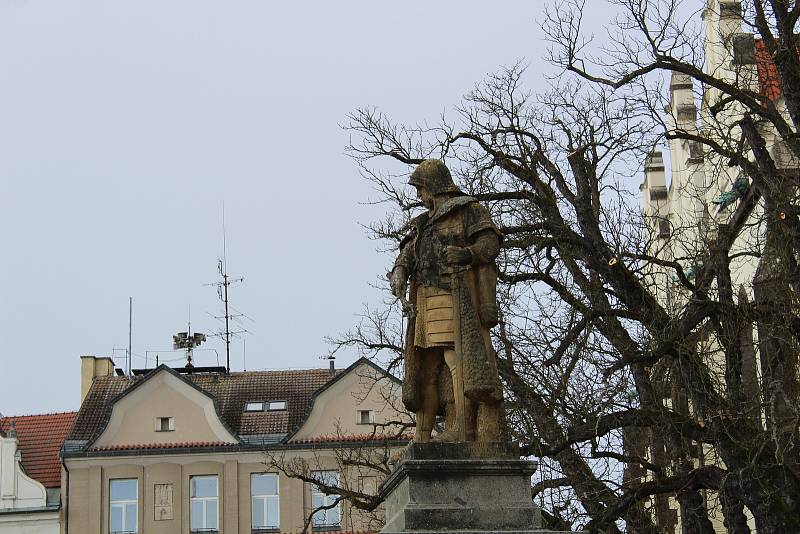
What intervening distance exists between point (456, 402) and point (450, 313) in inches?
29.2

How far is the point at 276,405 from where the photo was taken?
4106cm

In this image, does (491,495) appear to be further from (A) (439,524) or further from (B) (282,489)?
(B) (282,489)

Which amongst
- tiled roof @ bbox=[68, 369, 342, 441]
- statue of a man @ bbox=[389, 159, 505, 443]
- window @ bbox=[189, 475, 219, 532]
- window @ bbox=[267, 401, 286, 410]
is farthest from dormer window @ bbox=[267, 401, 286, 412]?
statue of a man @ bbox=[389, 159, 505, 443]

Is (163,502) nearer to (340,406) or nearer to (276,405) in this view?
(276,405)

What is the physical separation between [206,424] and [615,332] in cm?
2069

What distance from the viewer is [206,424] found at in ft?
131

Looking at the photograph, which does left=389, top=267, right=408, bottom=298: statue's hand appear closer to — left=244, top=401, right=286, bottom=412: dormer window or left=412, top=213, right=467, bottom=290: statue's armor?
left=412, top=213, right=467, bottom=290: statue's armor

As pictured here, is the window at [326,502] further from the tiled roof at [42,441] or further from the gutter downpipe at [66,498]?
the tiled roof at [42,441]

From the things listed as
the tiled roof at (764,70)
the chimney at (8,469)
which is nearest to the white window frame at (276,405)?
the chimney at (8,469)

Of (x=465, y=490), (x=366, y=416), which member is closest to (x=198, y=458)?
(x=366, y=416)

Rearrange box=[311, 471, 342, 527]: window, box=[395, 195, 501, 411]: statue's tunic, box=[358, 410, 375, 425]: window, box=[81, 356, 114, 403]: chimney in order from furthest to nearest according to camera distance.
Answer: box=[81, 356, 114, 403]: chimney → box=[358, 410, 375, 425]: window → box=[311, 471, 342, 527]: window → box=[395, 195, 501, 411]: statue's tunic

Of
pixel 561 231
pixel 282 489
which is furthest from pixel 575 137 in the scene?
pixel 282 489

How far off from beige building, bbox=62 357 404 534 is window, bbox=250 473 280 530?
3 cm

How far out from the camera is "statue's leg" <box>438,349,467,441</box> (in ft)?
40.3
